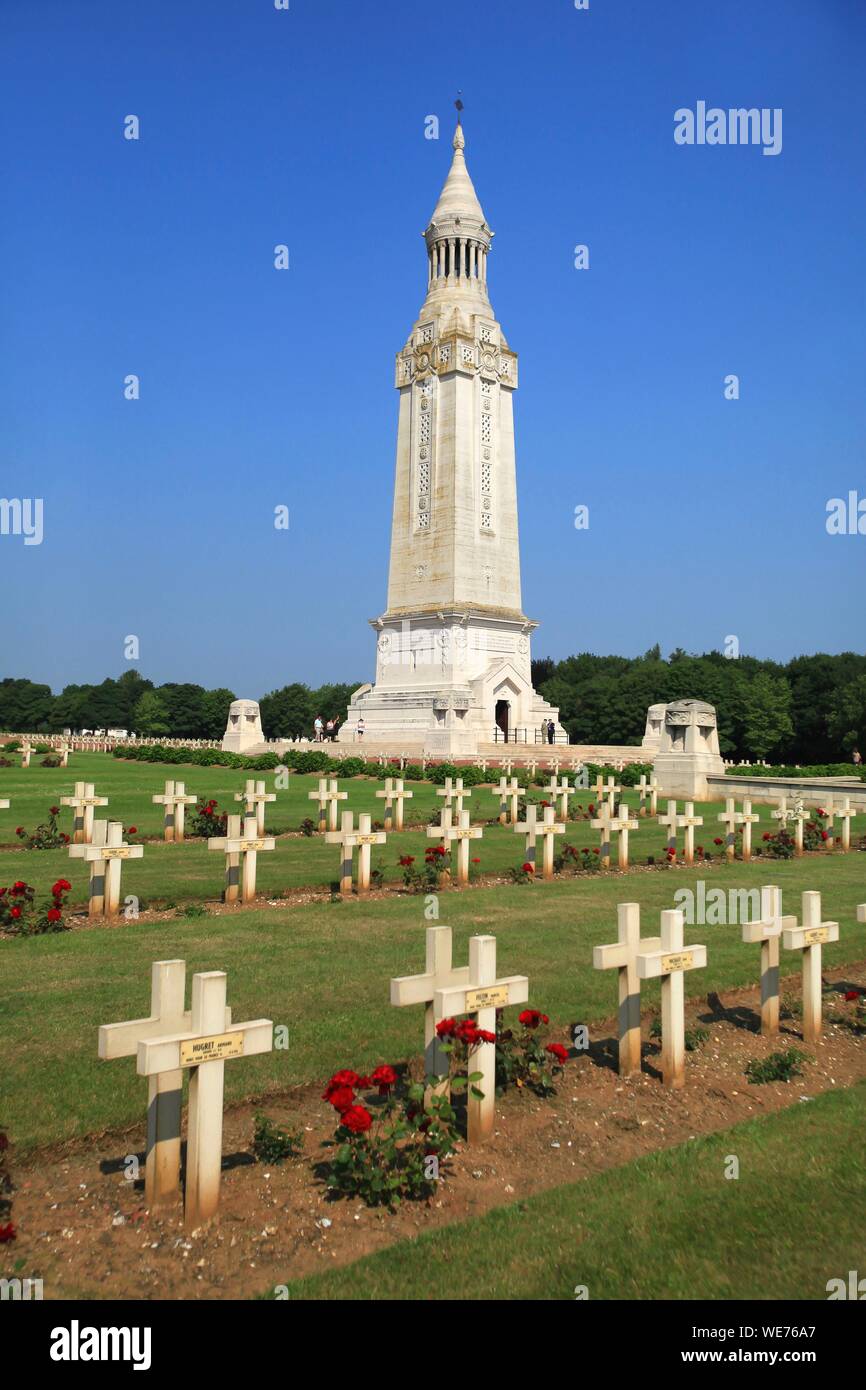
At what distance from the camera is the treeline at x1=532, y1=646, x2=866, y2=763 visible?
208 ft

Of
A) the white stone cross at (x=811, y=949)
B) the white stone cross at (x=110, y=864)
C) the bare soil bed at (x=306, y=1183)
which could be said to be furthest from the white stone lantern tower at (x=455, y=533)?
the bare soil bed at (x=306, y=1183)

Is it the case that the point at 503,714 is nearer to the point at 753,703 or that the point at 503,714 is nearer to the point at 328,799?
the point at 753,703

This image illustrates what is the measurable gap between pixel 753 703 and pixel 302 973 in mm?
61610

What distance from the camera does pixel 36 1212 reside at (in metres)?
4.89

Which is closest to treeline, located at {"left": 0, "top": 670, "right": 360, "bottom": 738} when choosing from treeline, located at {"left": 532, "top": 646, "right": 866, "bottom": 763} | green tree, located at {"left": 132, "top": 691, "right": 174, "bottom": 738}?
green tree, located at {"left": 132, "top": 691, "right": 174, "bottom": 738}

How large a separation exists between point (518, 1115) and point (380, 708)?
148ft

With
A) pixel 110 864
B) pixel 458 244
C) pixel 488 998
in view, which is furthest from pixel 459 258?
pixel 488 998

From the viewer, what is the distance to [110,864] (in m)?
11.6

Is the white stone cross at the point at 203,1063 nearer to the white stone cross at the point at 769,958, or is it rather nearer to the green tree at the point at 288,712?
the white stone cross at the point at 769,958

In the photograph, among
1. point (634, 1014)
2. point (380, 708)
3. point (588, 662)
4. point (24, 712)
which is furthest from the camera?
point (24, 712)

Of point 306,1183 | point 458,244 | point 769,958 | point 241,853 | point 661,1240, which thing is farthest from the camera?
point 458,244

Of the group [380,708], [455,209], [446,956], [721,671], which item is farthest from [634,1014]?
[721,671]
